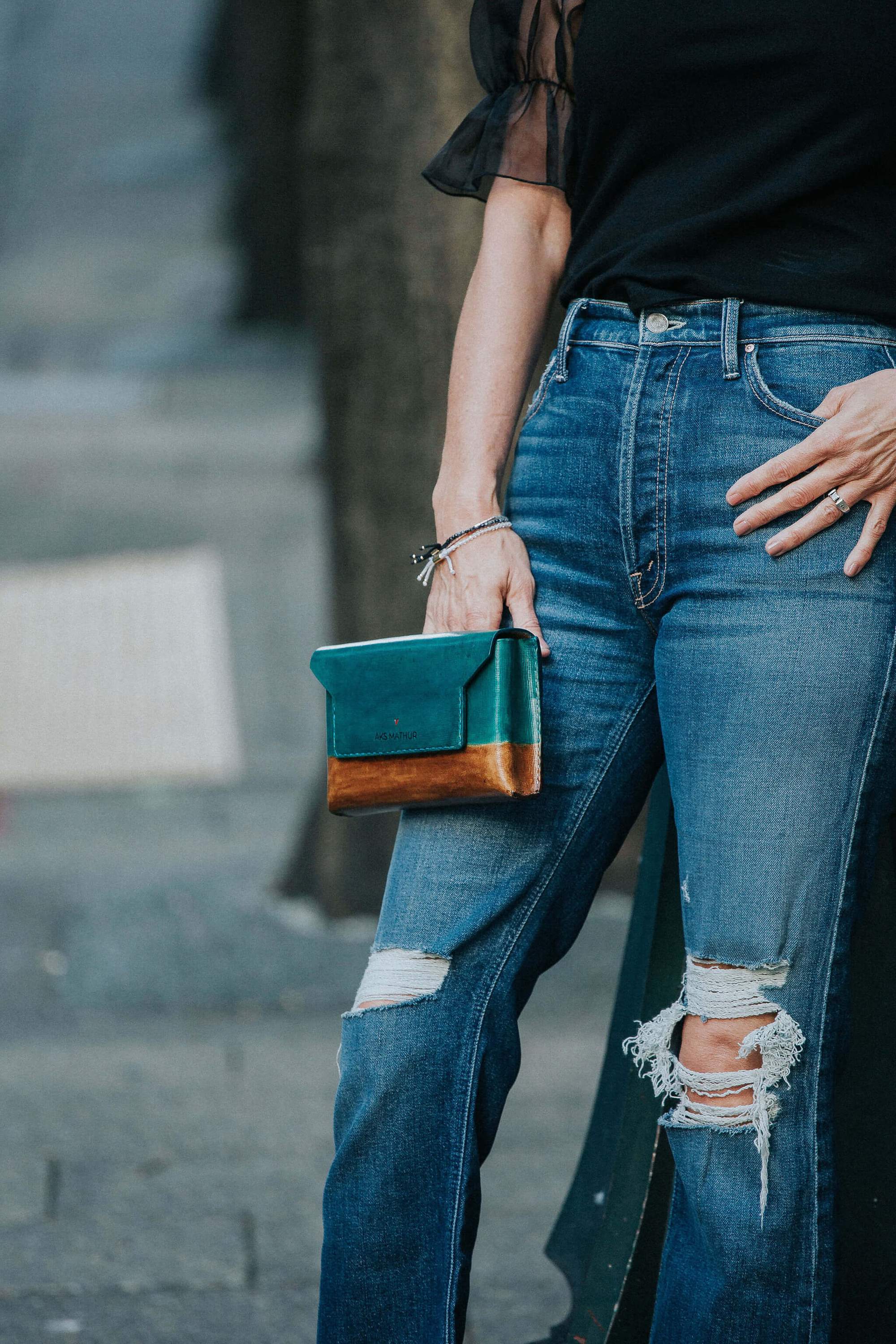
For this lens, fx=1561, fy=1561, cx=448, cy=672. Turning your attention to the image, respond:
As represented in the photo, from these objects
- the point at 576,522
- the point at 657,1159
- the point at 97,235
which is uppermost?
the point at 97,235

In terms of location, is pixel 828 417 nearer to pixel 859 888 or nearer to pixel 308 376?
pixel 859 888

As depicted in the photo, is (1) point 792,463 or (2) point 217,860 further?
(2) point 217,860

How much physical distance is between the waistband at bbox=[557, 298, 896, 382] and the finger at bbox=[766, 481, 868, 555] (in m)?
0.17

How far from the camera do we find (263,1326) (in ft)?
8.03

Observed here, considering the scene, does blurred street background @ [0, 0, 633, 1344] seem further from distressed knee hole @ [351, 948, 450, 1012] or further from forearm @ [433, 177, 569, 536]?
forearm @ [433, 177, 569, 536]

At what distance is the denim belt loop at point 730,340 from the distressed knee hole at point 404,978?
2.33ft

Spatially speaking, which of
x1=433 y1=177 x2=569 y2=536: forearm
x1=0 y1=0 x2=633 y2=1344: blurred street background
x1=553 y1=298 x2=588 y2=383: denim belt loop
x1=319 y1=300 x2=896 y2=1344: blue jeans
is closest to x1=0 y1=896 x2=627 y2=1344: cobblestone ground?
x1=0 y1=0 x2=633 y2=1344: blurred street background

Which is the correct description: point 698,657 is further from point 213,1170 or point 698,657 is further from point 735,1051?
point 213,1170

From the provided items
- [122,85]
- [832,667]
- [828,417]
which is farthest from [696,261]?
[122,85]

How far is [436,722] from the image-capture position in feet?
5.61

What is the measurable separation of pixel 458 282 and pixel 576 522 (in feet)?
8.34

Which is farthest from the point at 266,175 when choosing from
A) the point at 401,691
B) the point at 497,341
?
the point at 401,691

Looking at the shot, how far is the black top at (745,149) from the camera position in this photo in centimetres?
165

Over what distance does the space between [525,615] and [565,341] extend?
319 mm
